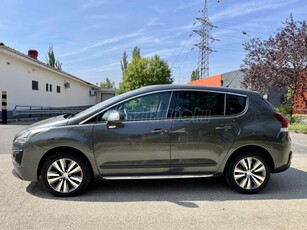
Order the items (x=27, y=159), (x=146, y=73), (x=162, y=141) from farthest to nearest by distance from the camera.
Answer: (x=146, y=73), (x=162, y=141), (x=27, y=159)

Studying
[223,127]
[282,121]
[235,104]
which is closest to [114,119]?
[223,127]

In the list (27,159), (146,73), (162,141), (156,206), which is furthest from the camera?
(146,73)

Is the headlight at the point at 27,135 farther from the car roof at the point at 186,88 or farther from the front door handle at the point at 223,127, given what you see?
the front door handle at the point at 223,127

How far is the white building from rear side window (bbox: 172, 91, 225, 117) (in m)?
14.7

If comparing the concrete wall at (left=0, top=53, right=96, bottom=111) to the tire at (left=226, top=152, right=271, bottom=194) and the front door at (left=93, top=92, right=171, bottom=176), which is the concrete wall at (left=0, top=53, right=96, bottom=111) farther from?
the tire at (left=226, top=152, right=271, bottom=194)

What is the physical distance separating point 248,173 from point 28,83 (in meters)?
19.4

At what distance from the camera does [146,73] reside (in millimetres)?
38344

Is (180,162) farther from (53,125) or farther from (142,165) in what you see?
(53,125)

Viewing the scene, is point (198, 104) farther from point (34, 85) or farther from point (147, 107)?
point (34, 85)

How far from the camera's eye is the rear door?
15.9 ft

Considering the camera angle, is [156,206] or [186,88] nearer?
[156,206]

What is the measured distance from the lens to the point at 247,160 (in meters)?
4.99

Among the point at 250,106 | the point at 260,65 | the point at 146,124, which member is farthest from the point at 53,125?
the point at 260,65

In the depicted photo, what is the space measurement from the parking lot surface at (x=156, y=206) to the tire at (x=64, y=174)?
0.15 m
